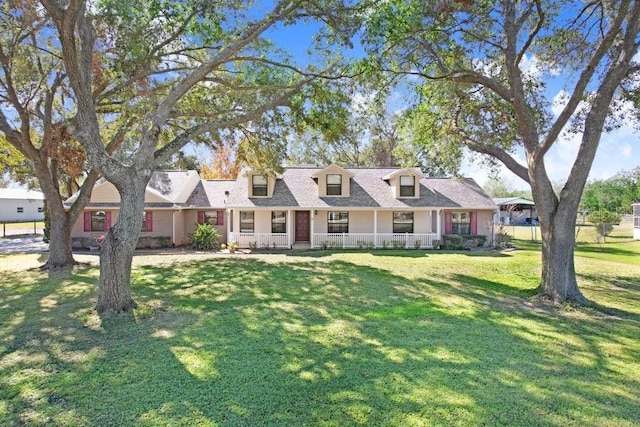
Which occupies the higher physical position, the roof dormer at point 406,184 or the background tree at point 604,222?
the roof dormer at point 406,184

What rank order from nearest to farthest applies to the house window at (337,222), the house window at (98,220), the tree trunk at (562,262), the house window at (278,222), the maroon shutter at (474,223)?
the tree trunk at (562,262), the house window at (278,222), the house window at (98,220), the house window at (337,222), the maroon shutter at (474,223)

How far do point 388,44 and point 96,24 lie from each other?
26.7ft

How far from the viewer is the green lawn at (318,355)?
3.97 metres

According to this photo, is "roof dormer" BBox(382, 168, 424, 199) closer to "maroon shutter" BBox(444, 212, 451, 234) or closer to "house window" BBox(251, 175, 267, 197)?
"maroon shutter" BBox(444, 212, 451, 234)

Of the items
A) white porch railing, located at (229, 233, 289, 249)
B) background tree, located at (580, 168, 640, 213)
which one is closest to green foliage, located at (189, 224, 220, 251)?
white porch railing, located at (229, 233, 289, 249)

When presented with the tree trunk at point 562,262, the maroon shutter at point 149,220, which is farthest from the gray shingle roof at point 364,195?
the tree trunk at point 562,262

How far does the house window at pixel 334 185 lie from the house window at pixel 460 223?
7.18m

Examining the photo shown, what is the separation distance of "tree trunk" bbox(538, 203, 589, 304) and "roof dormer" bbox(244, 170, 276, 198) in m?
14.4

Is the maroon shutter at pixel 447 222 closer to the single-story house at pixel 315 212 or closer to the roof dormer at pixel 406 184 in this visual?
the single-story house at pixel 315 212

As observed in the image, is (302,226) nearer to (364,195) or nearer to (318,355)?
(364,195)

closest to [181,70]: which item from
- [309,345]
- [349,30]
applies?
[349,30]

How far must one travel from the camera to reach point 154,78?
12477 millimetres

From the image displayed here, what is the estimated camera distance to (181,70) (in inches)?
459

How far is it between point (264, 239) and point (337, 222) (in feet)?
14.4
